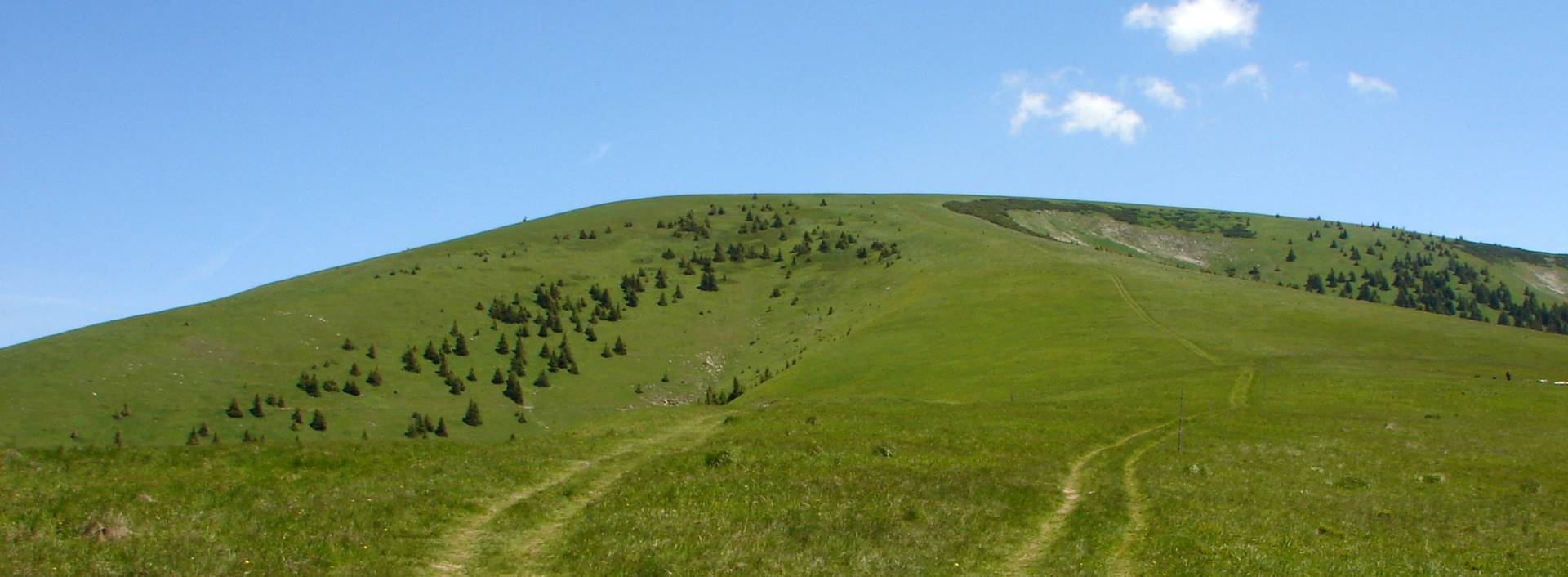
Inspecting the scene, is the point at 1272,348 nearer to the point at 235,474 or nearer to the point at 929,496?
the point at 929,496

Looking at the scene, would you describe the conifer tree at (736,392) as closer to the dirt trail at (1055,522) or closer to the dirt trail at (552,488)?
the dirt trail at (552,488)

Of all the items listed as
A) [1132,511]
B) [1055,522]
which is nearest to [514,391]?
[1132,511]

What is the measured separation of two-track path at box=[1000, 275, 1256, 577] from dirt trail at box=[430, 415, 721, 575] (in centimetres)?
986

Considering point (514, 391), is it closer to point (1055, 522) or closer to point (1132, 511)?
point (1132, 511)

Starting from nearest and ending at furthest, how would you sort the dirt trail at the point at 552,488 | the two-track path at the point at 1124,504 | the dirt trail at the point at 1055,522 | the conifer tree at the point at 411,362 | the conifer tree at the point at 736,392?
the dirt trail at the point at 552,488
the dirt trail at the point at 1055,522
the two-track path at the point at 1124,504
the conifer tree at the point at 736,392
the conifer tree at the point at 411,362

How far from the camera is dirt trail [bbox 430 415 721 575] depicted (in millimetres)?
20109

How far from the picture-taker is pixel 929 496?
86.8 ft

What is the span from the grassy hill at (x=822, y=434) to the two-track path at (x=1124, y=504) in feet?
0.53

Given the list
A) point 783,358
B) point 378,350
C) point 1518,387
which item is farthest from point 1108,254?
point 378,350

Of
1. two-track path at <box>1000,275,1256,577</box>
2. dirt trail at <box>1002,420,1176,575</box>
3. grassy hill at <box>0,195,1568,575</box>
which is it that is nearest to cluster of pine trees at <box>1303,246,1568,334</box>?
grassy hill at <box>0,195,1568,575</box>

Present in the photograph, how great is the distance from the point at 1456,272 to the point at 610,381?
165m

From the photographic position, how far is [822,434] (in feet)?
121

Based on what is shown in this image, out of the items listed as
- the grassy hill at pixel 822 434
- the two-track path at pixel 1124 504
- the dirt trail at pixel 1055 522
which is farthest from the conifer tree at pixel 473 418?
the dirt trail at pixel 1055 522

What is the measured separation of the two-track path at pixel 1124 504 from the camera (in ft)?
70.8
